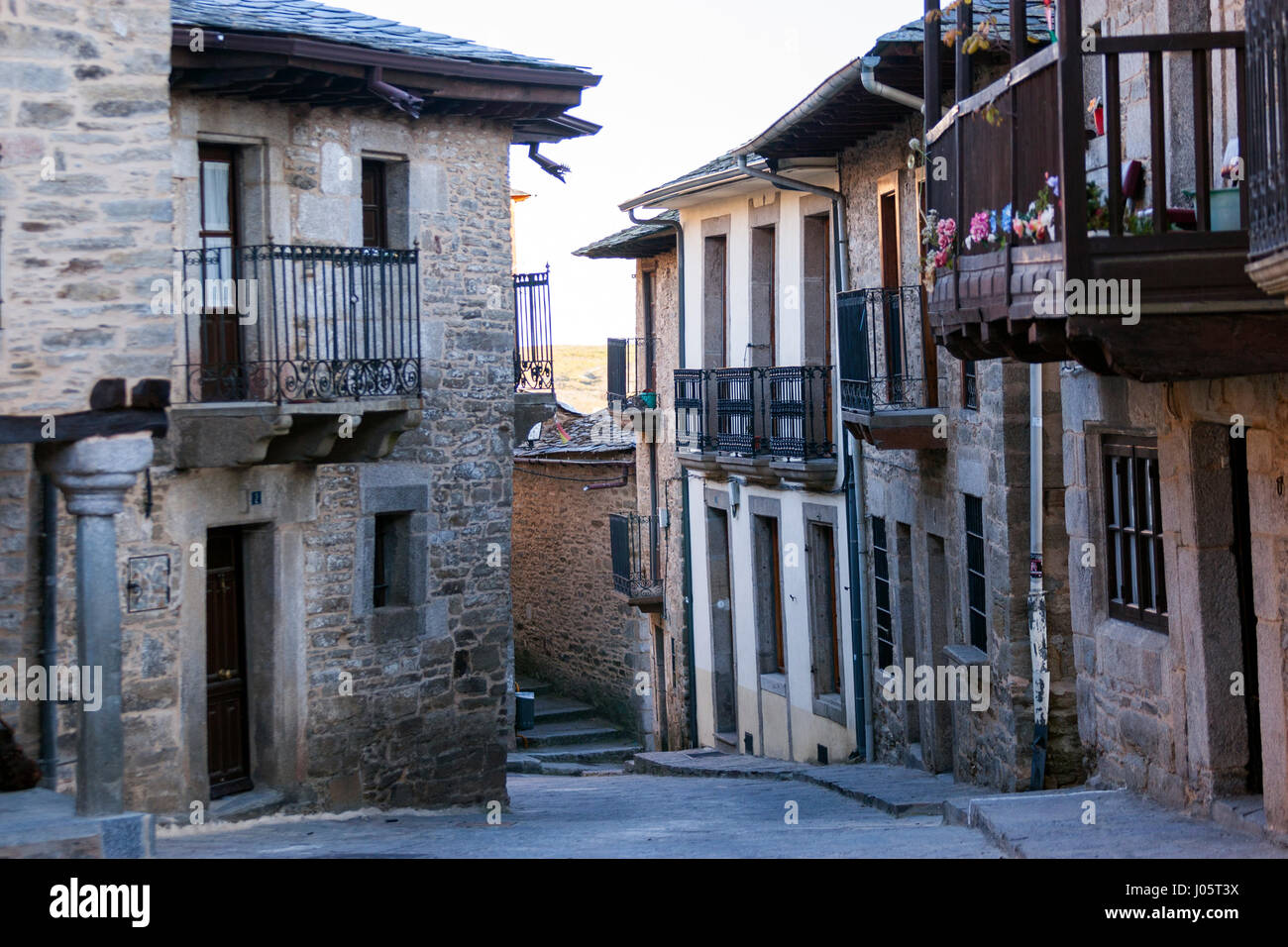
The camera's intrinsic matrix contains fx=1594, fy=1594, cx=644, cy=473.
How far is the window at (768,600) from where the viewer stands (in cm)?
1784

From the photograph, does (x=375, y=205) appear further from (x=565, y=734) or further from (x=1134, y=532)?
(x=565, y=734)

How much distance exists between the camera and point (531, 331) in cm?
1414

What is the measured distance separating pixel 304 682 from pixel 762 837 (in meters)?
4.74

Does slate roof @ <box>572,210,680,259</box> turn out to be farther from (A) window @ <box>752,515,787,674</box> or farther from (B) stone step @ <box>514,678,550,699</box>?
(B) stone step @ <box>514,678,550,699</box>

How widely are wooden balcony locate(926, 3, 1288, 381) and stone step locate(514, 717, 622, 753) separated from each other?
47.5 feet

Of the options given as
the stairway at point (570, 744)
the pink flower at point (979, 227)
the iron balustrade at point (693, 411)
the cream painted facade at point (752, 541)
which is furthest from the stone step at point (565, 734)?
the pink flower at point (979, 227)

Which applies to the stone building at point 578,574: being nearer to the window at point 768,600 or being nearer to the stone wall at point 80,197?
the window at point 768,600

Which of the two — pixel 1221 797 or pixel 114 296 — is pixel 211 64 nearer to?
pixel 114 296

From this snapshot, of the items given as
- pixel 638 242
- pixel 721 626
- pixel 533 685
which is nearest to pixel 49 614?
pixel 721 626

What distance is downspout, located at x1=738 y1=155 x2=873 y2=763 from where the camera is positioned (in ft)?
49.3

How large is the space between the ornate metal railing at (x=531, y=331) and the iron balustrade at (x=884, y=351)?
8.63ft

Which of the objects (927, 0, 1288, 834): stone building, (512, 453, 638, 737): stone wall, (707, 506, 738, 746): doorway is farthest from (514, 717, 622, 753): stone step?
(927, 0, 1288, 834): stone building
